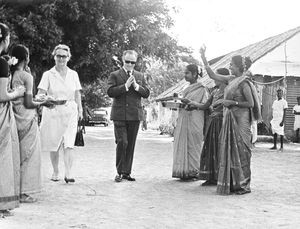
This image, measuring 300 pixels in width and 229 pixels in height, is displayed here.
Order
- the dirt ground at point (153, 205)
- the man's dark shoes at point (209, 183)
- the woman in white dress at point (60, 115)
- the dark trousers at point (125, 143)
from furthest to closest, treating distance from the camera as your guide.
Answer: the dark trousers at point (125, 143) → the man's dark shoes at point (209, 183) → the woman in white dress at point (60, 115) → the dirt ground at point (153, 205)

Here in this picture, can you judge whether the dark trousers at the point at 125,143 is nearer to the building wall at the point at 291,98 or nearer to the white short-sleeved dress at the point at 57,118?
the white short-sleeved dress at the point at 57,118

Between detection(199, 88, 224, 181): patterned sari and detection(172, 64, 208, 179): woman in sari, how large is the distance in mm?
295

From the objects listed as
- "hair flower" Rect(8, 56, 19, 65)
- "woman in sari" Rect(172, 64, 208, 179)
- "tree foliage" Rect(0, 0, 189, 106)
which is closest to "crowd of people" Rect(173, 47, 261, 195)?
"woman in sari" Rect(172, 64, 208, 179)

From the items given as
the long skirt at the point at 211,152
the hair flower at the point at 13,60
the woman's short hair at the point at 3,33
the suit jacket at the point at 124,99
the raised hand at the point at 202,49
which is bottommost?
the long skirt at the point at 211,152

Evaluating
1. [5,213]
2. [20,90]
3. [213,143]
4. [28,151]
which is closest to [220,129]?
[213,143]

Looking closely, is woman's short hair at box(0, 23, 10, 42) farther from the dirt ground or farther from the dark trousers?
the dark trousers

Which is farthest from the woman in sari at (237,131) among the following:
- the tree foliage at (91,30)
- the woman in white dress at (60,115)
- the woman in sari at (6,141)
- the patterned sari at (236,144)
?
the tree foliage at (91,30)

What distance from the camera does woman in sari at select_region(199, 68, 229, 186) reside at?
8500mm

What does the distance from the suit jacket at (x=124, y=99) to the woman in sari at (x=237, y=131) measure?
4.99 feet

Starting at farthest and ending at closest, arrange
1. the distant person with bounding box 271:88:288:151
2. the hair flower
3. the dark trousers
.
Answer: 1. the distant person with bounding box 271:88:288:151
2. the dark trousers
3. the hair flower

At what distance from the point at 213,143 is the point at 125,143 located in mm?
1420

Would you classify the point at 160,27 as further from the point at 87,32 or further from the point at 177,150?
the point at 177,150

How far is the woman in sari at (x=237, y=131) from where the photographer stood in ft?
24.7

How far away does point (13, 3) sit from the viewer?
19.0 meters
